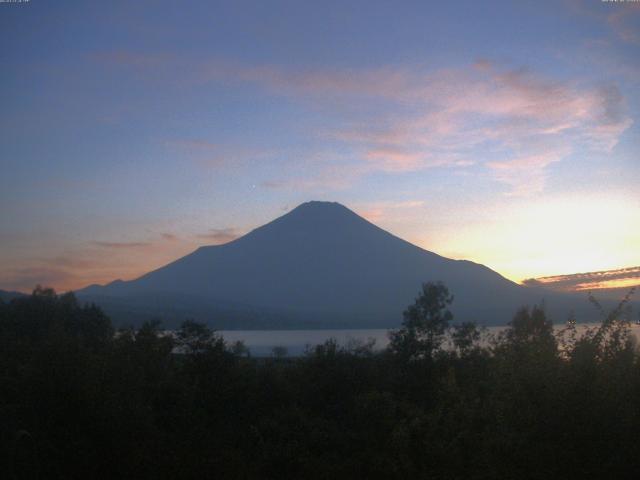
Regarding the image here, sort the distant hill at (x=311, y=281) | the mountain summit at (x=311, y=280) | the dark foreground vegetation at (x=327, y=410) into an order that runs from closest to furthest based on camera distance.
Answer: the dark foreground vegetation at (x=327, y=410) → the distant hill at (x=311, y=281) → the mountain summit at (x=311, y=280)

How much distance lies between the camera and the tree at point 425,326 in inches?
843

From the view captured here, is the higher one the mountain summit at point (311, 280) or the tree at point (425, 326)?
the mountain summit at point (311, 280)

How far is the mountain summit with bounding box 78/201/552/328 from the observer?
324 feet

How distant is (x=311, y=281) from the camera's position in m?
147

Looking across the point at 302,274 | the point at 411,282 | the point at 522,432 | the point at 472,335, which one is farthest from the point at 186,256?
the point at 522,432

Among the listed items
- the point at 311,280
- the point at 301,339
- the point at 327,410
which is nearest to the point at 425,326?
the point at 327,410

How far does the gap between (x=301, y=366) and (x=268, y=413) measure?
242 centimetres

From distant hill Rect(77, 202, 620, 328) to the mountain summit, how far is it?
0.83 ft

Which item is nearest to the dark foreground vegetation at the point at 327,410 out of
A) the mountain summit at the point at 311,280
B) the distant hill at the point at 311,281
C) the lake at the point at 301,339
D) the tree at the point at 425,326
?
the tree at the point at 425,326

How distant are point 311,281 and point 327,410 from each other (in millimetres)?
129687

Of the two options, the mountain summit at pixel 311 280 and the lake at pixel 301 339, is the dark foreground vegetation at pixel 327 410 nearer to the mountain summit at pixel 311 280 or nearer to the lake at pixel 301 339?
the lake at pixel 301 339

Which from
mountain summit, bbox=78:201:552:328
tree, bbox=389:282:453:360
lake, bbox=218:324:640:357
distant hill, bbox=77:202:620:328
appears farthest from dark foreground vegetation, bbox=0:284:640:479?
mountain summit, bbox=78:201:552:328

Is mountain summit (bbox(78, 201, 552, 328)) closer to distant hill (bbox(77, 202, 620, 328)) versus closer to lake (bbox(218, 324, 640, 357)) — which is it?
distant hill (bbox(77, 202, 620, 328))

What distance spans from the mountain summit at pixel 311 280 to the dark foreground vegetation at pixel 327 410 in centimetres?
5050
